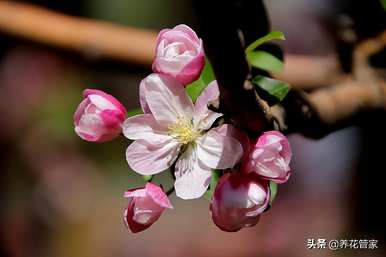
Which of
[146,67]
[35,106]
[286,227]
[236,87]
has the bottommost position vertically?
[236,87]

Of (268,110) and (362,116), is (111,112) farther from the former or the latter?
(362,116)

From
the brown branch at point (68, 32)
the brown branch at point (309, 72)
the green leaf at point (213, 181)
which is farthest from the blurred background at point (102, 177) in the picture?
the green leaf at point (213, 181)

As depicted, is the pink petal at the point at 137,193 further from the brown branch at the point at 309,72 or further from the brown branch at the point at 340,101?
the brown branch at the point at 309,72

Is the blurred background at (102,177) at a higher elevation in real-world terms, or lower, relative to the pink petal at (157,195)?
higher

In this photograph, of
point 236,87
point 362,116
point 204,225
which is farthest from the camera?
point 204,225

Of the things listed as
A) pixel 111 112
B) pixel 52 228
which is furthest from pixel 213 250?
pixel 111 112

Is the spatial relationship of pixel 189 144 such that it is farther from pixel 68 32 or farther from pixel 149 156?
pixel 68 32

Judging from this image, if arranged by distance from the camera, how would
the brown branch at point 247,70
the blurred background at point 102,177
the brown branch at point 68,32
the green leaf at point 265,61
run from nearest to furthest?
the brown branch at point 247,70
the green leaf at point 265,61
the brown branch at point 68,32
the blurred background at point 102,177
